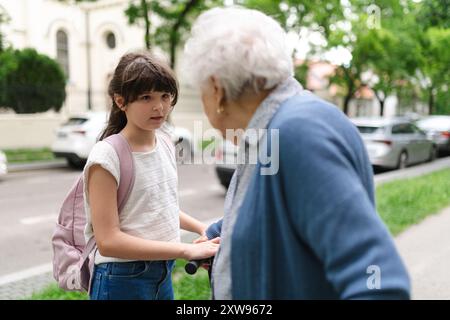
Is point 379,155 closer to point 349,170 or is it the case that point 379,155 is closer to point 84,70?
point 349,170

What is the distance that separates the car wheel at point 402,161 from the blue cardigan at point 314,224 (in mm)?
12096

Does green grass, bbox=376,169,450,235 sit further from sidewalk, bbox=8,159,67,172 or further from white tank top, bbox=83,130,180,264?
sidewalk, bbox=8,159,67,172

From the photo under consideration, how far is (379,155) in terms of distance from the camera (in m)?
11.8

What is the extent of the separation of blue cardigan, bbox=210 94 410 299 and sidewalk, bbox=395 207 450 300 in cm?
220

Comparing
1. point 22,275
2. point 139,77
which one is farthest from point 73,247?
point 22,275

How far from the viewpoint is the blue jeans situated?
1703mm

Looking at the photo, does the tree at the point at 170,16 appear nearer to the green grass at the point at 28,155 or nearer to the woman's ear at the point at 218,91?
the green grass at the point at 28,155

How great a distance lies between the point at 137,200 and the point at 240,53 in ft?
2.37

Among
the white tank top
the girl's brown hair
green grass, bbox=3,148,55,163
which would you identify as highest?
the girl's brown hair

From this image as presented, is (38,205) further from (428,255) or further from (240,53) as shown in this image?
(240,53)

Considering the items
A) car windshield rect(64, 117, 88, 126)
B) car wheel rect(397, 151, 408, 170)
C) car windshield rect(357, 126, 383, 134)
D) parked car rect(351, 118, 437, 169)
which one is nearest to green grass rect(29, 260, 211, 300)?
parked car rect(351, 118, 437, 169)
